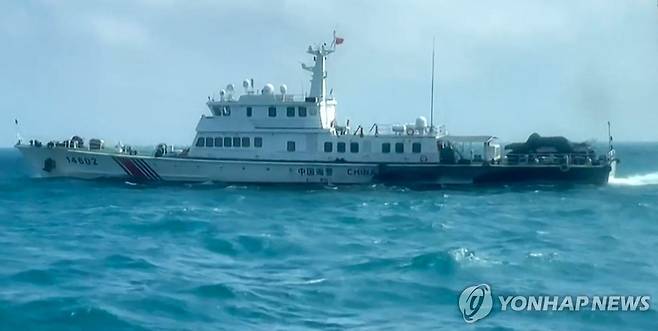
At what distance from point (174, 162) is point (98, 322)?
32571 mm

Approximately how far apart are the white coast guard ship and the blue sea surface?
352 centimetres

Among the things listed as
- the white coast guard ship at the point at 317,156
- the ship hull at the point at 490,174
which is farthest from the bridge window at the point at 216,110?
the ship hull at the point at 490,174

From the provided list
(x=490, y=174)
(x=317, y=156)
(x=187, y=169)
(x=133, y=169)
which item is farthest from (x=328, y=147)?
(x=133, y=169)

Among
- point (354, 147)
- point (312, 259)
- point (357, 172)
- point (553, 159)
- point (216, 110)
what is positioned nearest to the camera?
point (312, 259)

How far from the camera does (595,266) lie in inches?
910

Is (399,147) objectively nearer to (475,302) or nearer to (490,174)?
(490,174)

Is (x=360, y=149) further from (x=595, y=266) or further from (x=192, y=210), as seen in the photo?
(x=595, y=266)

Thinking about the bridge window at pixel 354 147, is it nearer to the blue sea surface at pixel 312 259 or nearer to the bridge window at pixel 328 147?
the bridge window at pixel 328 147

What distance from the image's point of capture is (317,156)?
47688 millimetres

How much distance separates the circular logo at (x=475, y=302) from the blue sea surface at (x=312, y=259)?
0.96ft

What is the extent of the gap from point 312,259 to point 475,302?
6.76m

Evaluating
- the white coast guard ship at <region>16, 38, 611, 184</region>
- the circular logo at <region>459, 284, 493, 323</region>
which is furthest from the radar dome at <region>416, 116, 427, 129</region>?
the circular logo at <region>459, 284, 493, 323</region>

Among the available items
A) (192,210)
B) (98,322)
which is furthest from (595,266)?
(192,210)

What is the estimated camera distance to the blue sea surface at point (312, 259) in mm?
17062
